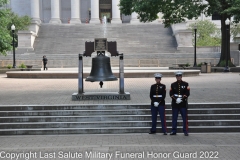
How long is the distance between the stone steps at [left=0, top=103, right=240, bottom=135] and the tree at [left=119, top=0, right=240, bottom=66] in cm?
1883

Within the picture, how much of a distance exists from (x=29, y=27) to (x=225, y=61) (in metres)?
29.3

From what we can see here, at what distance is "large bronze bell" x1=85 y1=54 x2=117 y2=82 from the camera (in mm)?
15016

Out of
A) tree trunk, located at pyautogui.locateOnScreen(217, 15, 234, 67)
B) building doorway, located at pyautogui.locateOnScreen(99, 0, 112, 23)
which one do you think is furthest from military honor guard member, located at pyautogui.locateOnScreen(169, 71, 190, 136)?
building doorway, located at pyautogui.locateOnScreen(99, 0, 112, 23)

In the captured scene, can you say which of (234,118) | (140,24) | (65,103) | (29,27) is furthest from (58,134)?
(140,24)

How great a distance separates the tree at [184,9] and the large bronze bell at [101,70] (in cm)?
1813

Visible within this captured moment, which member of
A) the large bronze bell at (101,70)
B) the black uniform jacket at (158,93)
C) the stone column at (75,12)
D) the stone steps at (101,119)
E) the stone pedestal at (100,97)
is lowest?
the stone steps at (101,119)

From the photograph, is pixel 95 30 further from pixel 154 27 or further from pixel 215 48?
pixel 215 48

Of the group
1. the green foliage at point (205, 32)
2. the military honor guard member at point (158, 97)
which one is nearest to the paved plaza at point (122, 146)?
the military honor guard member at point (158, 97)

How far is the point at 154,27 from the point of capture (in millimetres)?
58281

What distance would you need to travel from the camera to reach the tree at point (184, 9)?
32.2m

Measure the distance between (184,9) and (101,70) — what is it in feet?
65.2

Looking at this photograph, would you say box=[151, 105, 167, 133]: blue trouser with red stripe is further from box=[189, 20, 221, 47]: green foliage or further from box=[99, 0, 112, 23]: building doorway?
box=[99, 0, 112, 23]: building doorway

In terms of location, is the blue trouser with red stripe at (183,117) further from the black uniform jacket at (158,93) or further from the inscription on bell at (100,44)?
the inscription on bell at (100,44)

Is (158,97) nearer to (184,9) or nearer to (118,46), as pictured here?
(184,9)
